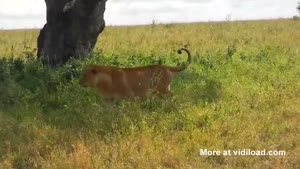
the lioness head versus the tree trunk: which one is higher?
the tree trunk

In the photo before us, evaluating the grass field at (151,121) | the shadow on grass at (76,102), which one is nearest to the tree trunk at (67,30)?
the grass field at (151,121)

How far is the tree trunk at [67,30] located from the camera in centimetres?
961

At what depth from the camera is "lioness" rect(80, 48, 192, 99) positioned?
7.29 m

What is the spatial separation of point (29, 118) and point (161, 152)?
81.1 inches

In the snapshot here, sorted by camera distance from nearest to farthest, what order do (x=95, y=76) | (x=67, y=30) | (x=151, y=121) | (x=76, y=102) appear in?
(x=151, y=121) → (x=76, y=102) → (x=95, y=76) → (x=67, y=30)

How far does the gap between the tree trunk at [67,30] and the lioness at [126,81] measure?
2.46 m

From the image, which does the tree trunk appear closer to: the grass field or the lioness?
the grass field

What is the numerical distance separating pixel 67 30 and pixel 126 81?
2820 millimetres

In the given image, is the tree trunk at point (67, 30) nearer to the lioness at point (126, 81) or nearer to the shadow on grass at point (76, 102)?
the shadow on grass at point (76, 102)

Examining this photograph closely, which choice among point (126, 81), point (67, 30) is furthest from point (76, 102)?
point (67, 30)

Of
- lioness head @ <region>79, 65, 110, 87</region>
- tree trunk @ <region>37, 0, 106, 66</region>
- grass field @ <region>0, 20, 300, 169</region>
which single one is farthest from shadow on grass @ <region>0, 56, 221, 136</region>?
tree trunk @ <region>37, 0, 106, 66</region>

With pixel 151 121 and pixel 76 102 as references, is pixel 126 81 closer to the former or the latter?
pixel 76 102

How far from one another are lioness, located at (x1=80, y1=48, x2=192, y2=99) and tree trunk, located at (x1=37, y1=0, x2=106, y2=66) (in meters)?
2.46

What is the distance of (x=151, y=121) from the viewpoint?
6.31m
